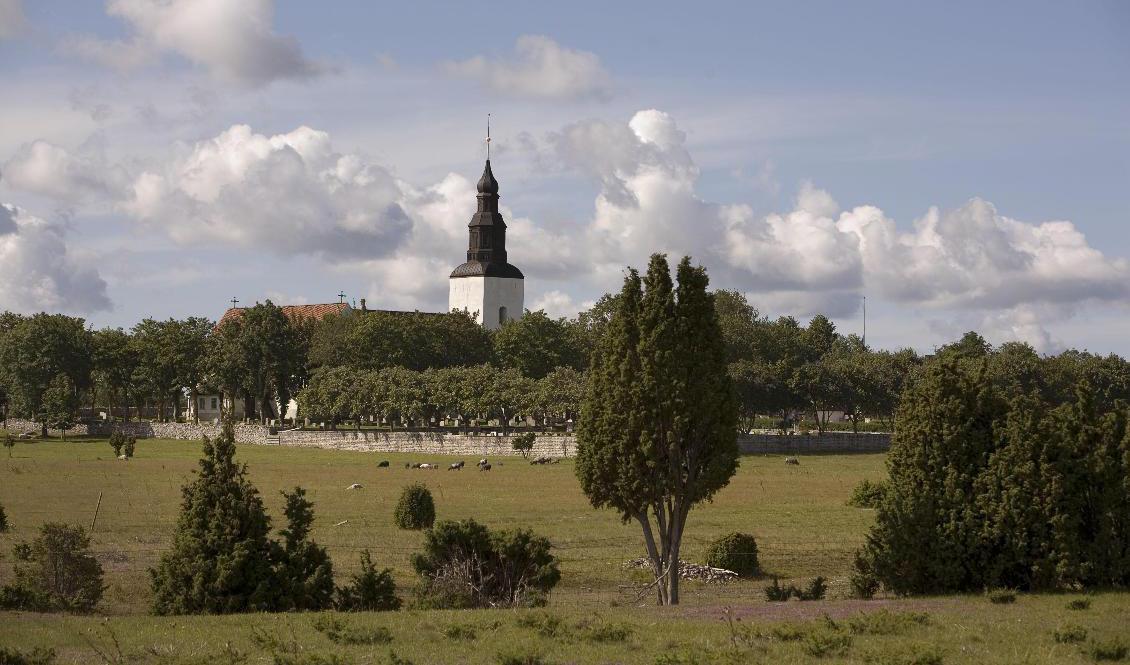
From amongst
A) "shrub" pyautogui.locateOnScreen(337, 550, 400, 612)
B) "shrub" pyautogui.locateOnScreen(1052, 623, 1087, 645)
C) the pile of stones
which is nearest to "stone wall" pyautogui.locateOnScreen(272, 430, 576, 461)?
the pile of stones

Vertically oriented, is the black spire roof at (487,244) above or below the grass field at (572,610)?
above

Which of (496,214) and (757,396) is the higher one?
(496,214)

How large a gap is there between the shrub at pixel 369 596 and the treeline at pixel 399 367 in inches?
3116

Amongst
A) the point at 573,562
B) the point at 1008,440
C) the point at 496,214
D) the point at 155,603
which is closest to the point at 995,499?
the point at 1008,440

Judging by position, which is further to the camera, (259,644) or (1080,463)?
(1080,463)

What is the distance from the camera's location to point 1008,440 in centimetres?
2605

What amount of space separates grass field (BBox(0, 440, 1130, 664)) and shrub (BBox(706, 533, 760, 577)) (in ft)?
3.02

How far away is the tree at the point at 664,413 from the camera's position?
2622 centimetres

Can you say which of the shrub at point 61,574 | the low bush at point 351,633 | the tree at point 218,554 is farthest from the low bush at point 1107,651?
the shrub at point 61,574

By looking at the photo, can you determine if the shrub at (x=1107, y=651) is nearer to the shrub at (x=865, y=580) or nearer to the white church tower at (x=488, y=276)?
the shrub at (x=865, y=580)

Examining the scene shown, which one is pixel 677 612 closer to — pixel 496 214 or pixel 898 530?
pixel 898 530

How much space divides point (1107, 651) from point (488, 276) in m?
144

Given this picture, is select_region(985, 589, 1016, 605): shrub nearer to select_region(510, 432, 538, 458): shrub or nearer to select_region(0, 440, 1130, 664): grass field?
select_region(0, 440, 1130, 664): grass field

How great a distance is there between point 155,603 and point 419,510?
1995 cm
